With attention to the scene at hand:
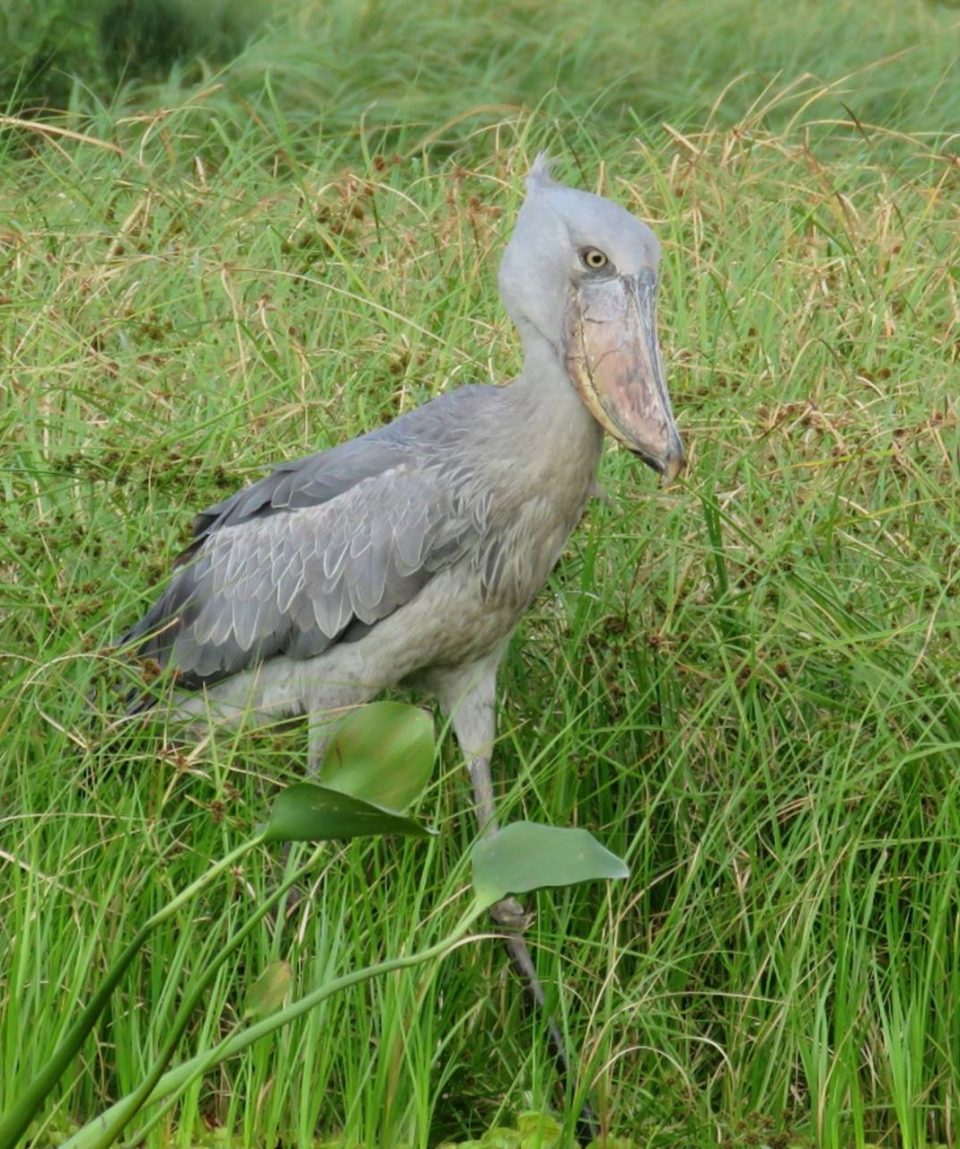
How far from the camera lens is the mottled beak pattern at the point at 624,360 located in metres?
2.96

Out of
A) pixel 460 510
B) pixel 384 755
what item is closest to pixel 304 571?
pixel 460 510

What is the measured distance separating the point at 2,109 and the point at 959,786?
4.89 meters

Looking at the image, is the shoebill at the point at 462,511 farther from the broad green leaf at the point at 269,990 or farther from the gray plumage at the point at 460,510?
the broad green leaf at the point at 269,990

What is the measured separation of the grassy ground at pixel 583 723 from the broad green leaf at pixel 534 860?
0.83 metres

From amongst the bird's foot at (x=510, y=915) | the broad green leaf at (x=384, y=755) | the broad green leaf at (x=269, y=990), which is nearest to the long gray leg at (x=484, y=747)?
the bird's foot at (x=510, y=915)

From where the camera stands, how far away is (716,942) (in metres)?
3.08

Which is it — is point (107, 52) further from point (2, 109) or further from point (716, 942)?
point (716, 942)

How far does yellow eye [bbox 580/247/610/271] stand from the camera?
119 inches

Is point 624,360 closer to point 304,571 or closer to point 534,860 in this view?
point 304,571

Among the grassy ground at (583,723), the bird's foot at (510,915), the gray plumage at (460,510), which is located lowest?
the bird's foot at (510,915)

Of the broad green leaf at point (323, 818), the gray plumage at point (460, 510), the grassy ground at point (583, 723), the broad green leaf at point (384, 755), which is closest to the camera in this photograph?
the broad green leaf at point (323, 818)

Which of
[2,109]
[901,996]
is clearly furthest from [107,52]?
[901,996]

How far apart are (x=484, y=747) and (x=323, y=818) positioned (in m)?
1.33

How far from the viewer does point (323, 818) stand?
1872 mm
